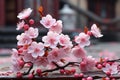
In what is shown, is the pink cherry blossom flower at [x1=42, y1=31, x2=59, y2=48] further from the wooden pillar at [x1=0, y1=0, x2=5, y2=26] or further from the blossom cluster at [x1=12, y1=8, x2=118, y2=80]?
the wooden pillar at [x1=0, y1=0, x2=5, y2=26]

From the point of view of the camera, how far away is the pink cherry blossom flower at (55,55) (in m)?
2.62

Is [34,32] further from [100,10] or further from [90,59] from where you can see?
[100,10]

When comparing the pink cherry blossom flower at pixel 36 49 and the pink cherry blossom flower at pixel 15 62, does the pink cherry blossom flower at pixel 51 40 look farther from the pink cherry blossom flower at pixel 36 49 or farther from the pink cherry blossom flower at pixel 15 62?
the pink cherry blossom flower at pixel 15 62

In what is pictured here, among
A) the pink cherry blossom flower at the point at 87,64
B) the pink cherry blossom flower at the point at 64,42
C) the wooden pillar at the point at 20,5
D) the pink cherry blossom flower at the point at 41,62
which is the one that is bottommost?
the pink cherry blossom flower at the point at 87,64

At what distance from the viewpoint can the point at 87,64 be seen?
272cm

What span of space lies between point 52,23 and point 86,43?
0.85 ft

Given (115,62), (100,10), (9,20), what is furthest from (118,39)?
(115,62)

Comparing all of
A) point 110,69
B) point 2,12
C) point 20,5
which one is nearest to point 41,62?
point 110,69

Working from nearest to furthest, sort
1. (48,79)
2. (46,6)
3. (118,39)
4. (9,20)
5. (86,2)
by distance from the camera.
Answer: (48,79) < (46,6) < (9,20) < (118,39) < (86,2)

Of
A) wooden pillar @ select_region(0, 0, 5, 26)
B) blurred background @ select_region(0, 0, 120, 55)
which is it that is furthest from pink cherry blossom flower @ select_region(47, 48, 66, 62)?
wooden pillar @ select_region(0, 0, 5, 26)

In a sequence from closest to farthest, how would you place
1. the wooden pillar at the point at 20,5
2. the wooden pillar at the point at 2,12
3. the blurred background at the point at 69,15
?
the blurred background at the point at 69,15, the wooden pillar at the point at 20,5, the wooden pillar at the point at 2,12

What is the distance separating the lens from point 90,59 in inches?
105

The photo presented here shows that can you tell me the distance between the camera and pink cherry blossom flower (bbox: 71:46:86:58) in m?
2.67

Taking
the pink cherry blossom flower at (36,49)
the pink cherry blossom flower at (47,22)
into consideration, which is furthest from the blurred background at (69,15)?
the pink cherry blossom flower at (36,49)
